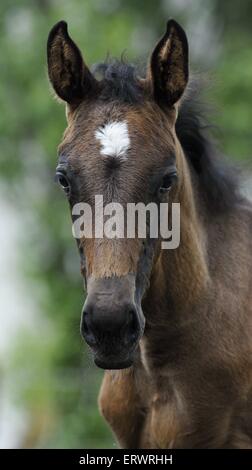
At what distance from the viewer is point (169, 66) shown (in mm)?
6633

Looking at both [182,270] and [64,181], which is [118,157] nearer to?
[64,181]

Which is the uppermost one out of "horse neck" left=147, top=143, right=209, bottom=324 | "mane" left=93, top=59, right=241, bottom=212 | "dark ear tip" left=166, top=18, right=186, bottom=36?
"dark ear tip" left=166, top=18, right=186, bottom=36

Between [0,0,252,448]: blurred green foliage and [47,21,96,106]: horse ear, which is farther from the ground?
[47,21,96,106]: horse ear

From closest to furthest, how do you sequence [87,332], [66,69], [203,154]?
[87,332] → [66,69] → [203,154]

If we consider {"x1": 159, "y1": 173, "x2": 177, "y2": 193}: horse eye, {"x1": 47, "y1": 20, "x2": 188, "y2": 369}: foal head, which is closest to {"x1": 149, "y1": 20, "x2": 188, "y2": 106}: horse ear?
{"x1": 47, "y1": 20, "x2": 188, "y2": 369}: foal head

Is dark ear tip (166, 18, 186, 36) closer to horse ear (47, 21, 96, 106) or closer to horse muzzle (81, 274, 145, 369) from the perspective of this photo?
horse ear (47, 21, 96, 106)

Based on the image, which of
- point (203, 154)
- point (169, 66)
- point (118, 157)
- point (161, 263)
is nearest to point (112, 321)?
point (118, 157)

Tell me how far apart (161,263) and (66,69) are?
1.34 metres

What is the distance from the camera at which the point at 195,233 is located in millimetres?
7039

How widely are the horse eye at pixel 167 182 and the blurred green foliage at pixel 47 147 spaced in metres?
11.2

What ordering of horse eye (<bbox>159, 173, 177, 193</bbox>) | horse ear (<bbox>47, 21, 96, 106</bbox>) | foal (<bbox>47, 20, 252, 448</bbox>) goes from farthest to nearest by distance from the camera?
horse ear (<bbox>47, 21, 96, 106</bbox>) < horse eye (<bbox>159, 173, 177, 193</bbox>) < foal (<bbox>47, 20, 252, 448</bbox>)

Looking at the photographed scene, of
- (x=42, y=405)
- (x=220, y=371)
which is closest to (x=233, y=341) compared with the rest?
(x=220, y=371)

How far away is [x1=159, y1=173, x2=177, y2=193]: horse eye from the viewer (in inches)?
248
